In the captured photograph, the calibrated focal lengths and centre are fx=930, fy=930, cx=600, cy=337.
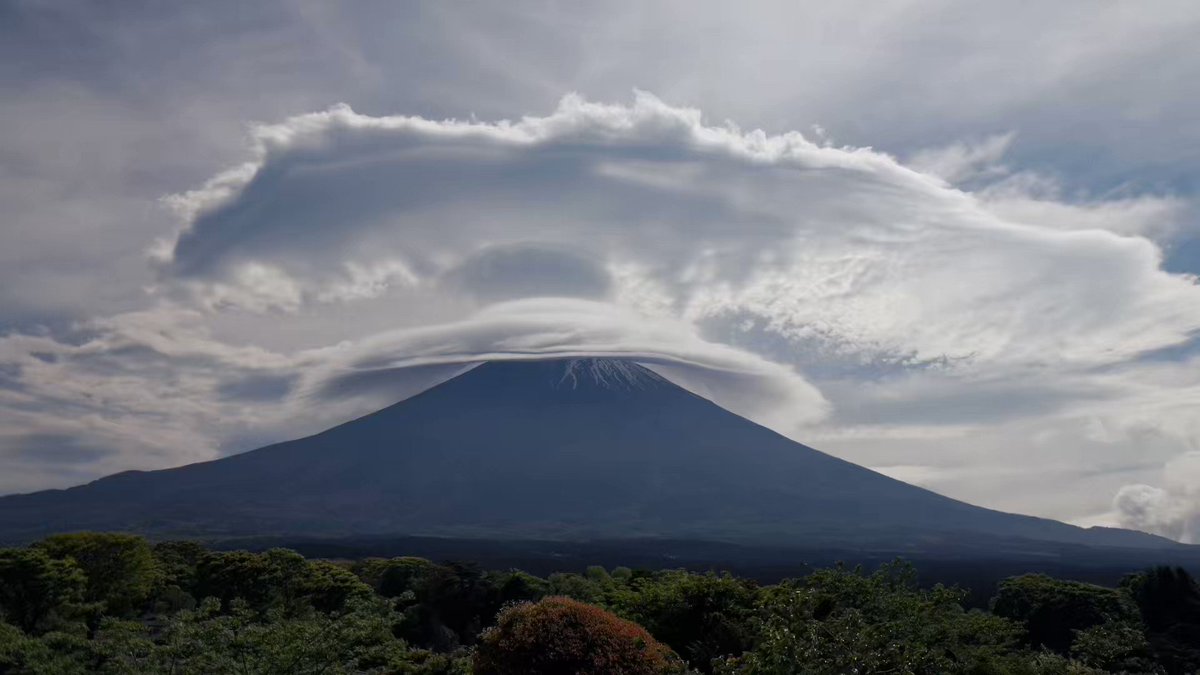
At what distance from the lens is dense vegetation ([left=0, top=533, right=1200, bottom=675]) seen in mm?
15070

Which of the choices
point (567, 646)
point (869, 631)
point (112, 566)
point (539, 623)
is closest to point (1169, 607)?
point (869, 631)

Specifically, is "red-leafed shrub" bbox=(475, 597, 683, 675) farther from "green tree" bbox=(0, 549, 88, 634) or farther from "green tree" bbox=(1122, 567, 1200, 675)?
"green tree" bbox=(1122, 567, 1200, 675)

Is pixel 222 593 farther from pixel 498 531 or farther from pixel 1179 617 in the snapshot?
pixel 498 531

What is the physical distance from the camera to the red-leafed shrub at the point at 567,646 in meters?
15.9

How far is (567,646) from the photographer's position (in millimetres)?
16031

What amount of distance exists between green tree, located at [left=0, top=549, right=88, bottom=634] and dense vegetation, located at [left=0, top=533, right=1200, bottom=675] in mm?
51

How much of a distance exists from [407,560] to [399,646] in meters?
33.2


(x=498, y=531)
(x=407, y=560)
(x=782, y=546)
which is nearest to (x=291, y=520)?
(x=498, y=531)

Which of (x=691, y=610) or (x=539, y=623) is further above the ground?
(x=539, y=623)

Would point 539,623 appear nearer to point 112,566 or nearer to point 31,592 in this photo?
point 31,592

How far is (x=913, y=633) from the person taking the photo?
17.7 meters

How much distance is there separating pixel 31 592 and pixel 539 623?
26.4 meters

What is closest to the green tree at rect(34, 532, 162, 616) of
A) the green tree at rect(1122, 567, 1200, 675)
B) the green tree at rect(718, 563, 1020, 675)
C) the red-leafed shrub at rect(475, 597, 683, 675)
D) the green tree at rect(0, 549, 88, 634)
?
the green tree at rect(0, 549, 88, 634)

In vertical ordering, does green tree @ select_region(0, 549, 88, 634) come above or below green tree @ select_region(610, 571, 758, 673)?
below
